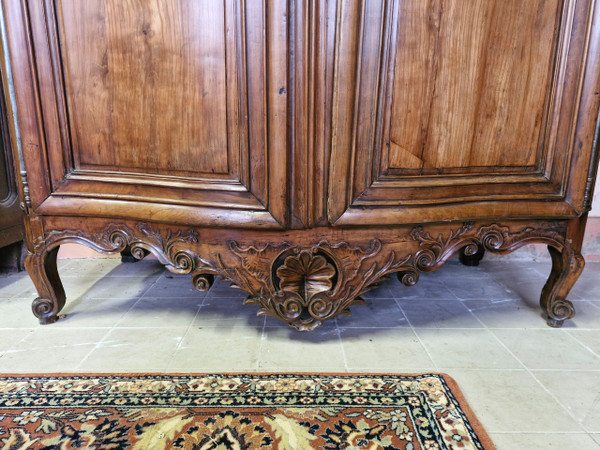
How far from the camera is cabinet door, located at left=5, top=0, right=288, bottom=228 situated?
0.90 meters

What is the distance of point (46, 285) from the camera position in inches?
46.2

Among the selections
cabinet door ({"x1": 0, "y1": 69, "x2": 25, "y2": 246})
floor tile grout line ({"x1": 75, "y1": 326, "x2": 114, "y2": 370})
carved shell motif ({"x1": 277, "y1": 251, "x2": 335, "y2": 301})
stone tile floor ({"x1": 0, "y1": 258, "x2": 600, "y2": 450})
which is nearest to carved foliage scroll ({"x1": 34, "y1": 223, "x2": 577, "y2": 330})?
carved shell motif ({"x1": 277, "y1": 251, "x2": 335, "y2": 301})

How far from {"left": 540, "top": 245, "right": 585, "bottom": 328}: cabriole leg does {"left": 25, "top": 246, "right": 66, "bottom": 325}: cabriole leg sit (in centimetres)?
144

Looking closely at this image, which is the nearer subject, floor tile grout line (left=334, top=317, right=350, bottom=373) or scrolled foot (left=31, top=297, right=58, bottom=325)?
floor tile grout line (left=334, top=317, right=350, bottom=373)

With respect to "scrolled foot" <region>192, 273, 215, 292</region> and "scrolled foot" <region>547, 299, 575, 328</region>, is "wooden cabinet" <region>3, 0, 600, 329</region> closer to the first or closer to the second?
"scrolled foot" <region>192, 273, 215, 292</region>

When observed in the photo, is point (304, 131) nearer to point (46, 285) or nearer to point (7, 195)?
point (46, 285)

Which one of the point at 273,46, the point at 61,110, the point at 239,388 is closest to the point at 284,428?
the point at 239,388

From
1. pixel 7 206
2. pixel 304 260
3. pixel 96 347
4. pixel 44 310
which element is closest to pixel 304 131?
pixel 304 260

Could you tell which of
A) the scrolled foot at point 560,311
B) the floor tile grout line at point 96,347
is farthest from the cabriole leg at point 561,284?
the floor tile grout line at point 96,347

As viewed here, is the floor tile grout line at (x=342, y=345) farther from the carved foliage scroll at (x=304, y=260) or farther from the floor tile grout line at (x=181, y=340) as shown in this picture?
the floor tile grout line at (x=181, y=340)

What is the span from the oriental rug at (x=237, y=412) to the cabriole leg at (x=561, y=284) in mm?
504

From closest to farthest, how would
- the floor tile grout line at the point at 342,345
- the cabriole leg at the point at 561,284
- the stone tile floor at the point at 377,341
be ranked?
the stone tile floor at the point at 377,341 → the floor tile grout line at the point at 342,345 → the cabriole leg at the point at 561,284

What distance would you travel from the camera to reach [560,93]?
99cm

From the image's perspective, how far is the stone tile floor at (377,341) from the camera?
0.88 m
